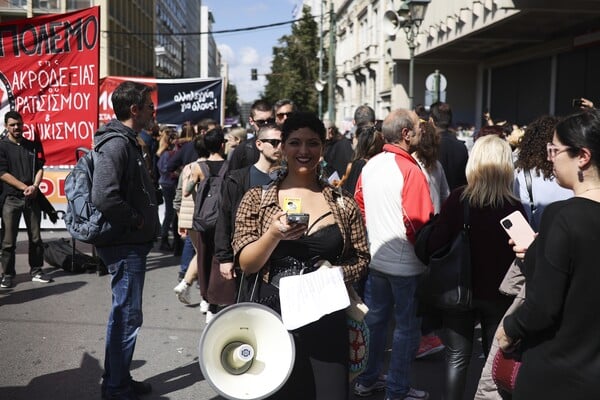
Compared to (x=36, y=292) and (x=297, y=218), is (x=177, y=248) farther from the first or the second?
(x=297, y=218)

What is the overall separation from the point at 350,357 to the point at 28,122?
715 cm

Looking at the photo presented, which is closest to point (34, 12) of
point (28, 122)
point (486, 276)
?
point (28, 122)

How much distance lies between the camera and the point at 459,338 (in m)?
3.52

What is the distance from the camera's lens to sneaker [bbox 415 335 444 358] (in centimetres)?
514

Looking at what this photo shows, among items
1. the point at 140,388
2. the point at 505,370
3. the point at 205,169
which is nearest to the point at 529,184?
the point at 505,370

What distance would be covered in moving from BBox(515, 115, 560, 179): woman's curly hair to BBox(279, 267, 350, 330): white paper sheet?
1.83 metres

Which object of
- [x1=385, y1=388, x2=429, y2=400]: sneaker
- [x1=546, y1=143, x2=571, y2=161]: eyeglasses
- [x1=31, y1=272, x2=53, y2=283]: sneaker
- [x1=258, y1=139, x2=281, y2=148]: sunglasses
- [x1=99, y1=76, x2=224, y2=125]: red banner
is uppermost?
[x1=99, y1=76, x2=224, y2=125]: red banner

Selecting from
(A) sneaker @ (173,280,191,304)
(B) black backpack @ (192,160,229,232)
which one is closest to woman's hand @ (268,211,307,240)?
(B) black backpack @ (192,160,229,232)

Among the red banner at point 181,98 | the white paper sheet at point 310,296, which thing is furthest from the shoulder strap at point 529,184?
the red banner at point 181,98

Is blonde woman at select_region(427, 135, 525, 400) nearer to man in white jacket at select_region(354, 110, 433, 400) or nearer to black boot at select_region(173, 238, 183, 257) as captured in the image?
man in white jacket at select_region(354, 110, 433, 400)

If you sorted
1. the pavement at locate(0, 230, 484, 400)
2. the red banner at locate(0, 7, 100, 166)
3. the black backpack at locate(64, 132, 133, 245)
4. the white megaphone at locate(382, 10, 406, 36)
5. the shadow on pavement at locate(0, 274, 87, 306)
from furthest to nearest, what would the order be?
1. the white megaphone at locate(382, 10, 406, 36)
2. the red banner at locate(0, 7, 100, 166)
3. the shadow on pavement at locate(0, 274, 87, 306)
4. the pavement at locate(0, 230, 484, 400)
5. the black backpack at locate(64, 132, 133, 245)

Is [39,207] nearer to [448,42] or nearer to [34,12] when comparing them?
[448,42]

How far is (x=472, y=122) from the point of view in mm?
29219

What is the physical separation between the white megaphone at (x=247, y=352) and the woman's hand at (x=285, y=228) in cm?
35
